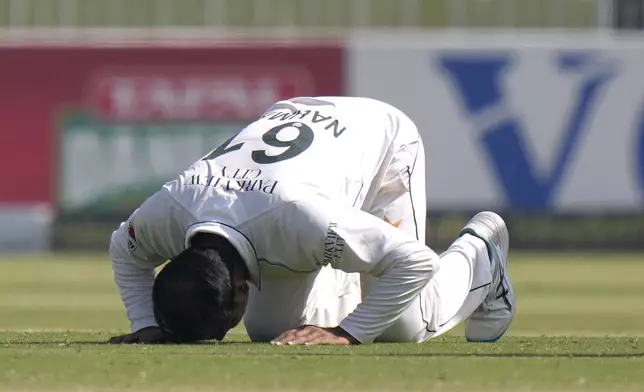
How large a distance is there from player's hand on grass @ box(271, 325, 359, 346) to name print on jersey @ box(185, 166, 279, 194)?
566mm

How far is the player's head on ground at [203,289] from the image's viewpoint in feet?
17.0

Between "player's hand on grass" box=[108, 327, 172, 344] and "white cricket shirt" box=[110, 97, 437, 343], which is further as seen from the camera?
"player's hand on grass" box=[108, 327, 172, 344]

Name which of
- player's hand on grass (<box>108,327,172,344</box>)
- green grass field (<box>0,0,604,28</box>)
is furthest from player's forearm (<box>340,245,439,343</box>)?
green grass field (<box>0,0,604,28</box>)

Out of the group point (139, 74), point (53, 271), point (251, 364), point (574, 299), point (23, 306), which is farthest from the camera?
point (139, 74)

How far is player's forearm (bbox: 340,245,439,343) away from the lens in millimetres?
5492

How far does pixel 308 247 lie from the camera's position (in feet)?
17.6

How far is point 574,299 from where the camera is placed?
462 inches

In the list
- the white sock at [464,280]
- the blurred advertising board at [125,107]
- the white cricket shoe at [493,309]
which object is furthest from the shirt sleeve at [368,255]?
the blurred advertising board at [125,107]

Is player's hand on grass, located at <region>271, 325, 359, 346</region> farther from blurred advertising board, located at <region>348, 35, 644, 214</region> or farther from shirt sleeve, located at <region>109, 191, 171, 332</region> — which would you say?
blurred advertising board, located at <region>348, 35, 644, 214</region>

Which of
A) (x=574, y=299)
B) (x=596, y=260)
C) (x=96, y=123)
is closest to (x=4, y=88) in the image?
(x=96, y=123)

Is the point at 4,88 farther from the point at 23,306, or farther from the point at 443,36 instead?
the point at 23,306

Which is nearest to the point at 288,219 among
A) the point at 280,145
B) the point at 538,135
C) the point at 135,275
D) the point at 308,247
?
the point at 308,247

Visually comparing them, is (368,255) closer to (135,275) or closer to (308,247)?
(308,247)

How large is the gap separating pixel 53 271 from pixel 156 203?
32.4 feet
